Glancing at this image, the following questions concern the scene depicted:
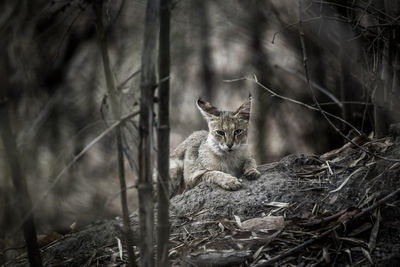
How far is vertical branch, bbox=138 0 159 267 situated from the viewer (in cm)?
207

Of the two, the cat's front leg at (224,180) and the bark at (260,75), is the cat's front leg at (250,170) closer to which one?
the cat's front leg at (224,180)

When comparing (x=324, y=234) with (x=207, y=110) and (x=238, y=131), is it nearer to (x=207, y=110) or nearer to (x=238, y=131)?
(x=238, y=131)

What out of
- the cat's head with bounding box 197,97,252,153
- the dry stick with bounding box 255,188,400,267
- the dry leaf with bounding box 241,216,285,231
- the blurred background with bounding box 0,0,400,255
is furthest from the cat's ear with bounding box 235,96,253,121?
the dry stick with bounding box 255,188,400,267

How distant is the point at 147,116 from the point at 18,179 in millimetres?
1012

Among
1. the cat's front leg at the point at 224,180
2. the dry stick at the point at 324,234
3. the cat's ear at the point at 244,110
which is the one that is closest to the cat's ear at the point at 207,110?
the cat's ear at the point at 244,110

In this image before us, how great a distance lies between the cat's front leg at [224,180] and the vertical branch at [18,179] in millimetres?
2240

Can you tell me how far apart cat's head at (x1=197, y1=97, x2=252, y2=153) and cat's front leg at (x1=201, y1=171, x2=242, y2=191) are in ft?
1.52

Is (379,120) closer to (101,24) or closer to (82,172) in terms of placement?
(101,24)

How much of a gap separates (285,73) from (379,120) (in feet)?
10.7

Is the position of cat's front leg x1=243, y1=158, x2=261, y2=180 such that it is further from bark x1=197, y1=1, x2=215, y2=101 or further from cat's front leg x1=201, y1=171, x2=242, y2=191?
bark x1=197, y1=1, x2=215, y2=101

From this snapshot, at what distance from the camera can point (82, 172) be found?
6.04 metres

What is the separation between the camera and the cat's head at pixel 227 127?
5.39 m

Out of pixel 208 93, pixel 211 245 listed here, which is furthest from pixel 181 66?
pixel 211 245

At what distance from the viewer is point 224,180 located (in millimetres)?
4582
